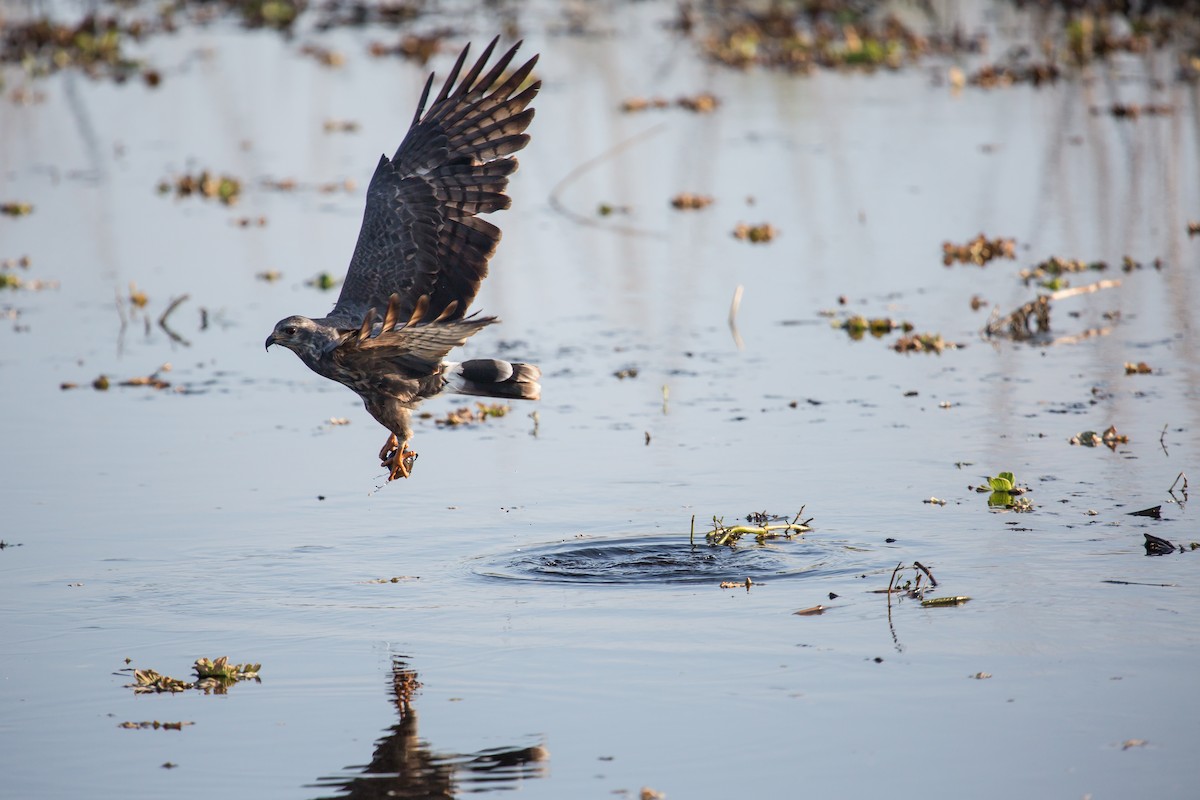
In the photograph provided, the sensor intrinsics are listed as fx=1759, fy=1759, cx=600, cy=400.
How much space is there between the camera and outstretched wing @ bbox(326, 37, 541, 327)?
719 centimetres

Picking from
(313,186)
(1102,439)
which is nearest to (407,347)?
(1102,439)

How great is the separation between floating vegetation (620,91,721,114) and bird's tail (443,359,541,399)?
9.91 m

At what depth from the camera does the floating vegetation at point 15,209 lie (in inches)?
510

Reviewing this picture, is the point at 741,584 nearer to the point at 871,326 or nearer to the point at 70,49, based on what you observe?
the point at 871,326

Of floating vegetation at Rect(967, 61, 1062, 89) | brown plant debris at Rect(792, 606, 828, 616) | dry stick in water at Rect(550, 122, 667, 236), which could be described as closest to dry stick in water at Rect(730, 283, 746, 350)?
dry stick in water at Rect(550, 122, 667, 236)

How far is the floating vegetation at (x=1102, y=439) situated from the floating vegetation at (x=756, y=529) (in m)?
1.57

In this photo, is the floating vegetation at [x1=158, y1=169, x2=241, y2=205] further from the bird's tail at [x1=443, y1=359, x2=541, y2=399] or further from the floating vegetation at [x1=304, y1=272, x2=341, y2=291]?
the bird's tail at [x1=443, y1=359, x2=541, y2=399]

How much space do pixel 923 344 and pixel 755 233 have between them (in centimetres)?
268

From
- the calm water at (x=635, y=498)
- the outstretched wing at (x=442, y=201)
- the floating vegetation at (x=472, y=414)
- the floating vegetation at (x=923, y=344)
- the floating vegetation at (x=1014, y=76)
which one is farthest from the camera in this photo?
the floating vegetation at (x=1014, y=76)

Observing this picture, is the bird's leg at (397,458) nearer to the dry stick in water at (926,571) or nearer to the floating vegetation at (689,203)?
the dry stick in water at (926,571)

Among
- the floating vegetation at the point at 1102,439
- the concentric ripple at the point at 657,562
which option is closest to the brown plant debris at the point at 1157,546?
the concentric ripple at the point at 657,562

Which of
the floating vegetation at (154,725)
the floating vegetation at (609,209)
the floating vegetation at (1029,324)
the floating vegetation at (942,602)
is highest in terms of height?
the floating vegetation at (609,209)

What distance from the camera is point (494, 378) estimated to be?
681cm

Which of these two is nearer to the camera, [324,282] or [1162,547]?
[1162,547]
